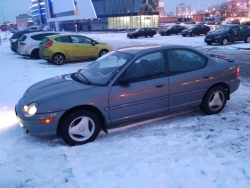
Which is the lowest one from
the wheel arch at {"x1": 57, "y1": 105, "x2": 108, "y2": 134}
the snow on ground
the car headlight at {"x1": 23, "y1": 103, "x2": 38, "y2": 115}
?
the snow on ground

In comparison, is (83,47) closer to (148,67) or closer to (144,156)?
(148,67)

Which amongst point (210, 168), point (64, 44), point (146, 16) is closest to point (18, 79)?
point (64, 44)

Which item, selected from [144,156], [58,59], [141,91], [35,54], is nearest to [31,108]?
[141,91]

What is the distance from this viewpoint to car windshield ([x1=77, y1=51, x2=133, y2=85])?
4.34 meters

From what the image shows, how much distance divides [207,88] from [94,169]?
9.44 feet

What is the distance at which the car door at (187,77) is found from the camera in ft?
15.2

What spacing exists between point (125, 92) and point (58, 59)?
29.6ft

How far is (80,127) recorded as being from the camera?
4055mm

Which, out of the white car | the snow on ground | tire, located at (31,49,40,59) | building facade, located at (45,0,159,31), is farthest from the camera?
building facade, located at (45,0,159,31)

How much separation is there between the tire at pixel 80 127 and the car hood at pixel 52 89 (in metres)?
0.44

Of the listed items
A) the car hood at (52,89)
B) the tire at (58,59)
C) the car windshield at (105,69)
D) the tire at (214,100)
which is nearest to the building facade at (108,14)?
the tire at (58,59)

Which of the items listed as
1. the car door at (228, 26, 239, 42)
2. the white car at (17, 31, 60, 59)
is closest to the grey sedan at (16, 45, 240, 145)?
the white car at (17, 31, 60, 59)

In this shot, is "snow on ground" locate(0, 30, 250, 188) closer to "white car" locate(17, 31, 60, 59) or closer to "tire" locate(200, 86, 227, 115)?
"tire" locate(200, 86, 227, 115)

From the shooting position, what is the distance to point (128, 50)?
486cm
